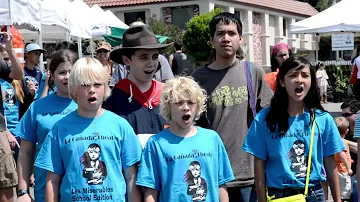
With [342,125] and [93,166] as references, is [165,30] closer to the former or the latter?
[342,125]

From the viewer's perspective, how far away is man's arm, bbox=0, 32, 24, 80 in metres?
6.46

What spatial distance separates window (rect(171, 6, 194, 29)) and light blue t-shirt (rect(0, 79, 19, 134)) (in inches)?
1855

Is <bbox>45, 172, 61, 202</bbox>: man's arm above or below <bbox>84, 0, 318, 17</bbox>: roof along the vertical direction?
below

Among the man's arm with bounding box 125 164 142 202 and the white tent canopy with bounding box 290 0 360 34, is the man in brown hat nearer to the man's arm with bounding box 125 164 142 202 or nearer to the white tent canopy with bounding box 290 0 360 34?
the man's arm with bounding box 125 164 142 202

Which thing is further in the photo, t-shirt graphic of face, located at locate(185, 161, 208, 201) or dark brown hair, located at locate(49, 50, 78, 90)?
dark brown hair, located at locate(49, 50, 78, 90)

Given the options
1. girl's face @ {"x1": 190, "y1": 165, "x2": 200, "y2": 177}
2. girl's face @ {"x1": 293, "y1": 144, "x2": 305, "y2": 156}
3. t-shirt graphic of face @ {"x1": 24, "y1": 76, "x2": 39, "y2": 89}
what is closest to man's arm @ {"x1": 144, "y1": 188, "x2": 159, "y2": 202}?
girl's face @ {"x1": 190, "y1": 165, "x2": 200, "y2": 177}

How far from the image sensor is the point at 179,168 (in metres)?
4.07

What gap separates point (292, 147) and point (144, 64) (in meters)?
1.17

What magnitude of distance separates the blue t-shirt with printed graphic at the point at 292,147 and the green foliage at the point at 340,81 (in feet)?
74.3

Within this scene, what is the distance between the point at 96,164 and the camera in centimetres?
404

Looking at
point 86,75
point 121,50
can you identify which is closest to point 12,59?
point 121,50

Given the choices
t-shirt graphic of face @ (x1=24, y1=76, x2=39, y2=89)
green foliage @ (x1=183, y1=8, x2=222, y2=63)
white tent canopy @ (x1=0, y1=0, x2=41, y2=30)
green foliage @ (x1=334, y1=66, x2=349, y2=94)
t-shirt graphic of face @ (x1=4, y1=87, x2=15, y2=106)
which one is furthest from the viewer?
green foliage @ (x1=183, y1=8, x2=222, y2=63)

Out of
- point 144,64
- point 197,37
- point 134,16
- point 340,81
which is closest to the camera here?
point 144,64

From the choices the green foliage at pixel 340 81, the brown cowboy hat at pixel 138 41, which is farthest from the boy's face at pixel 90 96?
the green foliage at pixel 340 81
